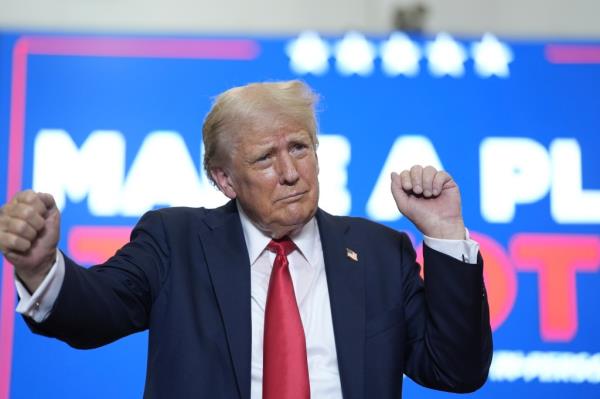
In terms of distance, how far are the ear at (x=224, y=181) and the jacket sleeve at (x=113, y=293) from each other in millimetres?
174

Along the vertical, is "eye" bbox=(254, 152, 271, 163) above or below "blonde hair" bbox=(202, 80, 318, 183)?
below

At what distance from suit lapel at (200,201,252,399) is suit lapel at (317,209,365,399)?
166 millimetres

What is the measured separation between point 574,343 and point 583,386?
15 cm

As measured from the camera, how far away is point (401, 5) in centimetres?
323

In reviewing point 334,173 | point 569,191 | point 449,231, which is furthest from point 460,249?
point 569,191

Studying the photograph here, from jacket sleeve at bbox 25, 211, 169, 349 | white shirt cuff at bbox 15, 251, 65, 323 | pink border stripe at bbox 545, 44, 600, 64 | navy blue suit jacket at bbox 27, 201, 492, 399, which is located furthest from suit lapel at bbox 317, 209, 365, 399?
pink border stripe at bbox 545, 44, 600, 64

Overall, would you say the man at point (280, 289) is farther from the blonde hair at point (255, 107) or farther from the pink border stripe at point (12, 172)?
the pink border stripe at point (12, 172)

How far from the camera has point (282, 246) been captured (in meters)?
1.62

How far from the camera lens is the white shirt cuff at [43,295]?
50.2 inches

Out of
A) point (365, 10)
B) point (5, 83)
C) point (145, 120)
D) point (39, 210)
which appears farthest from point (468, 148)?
point (39, 210)

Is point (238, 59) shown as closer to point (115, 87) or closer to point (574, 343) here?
point (115, 87)

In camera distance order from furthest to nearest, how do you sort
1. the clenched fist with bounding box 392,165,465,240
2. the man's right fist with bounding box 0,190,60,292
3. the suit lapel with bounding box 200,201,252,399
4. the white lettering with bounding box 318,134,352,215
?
the white lettering with bounding box 318,134,352,215, the clenched fist with bounding box 392,165,465,240, the suit lapel with bounding box 200,201,252,399, the man's right fist with bounding box 0,190,60,292

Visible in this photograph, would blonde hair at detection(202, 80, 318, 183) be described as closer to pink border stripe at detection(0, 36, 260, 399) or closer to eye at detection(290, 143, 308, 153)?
eye at detection(290, 143, 308, 153)

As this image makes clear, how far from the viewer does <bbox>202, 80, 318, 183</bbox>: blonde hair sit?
63.5 inches
